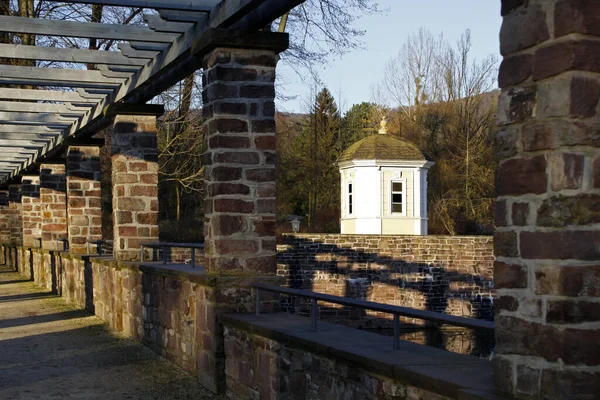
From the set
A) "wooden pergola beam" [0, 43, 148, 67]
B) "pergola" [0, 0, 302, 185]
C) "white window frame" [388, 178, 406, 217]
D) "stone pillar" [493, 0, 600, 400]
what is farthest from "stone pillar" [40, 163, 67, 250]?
"stone pillar" [493, 0, 600, 400]

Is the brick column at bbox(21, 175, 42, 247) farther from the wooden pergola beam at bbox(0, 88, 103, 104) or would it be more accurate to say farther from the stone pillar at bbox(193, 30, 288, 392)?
the stone pillar at bbox(193, 30, 288, 392)

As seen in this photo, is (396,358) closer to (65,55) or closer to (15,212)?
(65,55)

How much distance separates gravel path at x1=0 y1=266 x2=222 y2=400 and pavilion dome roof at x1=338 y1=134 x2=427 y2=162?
21506mm

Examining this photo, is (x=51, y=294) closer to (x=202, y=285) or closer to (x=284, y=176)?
(x=202, y=285)

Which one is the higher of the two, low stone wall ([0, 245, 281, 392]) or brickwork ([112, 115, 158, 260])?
brickwork ([112, 115, 158, 260])

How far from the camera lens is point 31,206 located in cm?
2695

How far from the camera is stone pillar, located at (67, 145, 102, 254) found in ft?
57.2

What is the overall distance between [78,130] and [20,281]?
33.5 feet

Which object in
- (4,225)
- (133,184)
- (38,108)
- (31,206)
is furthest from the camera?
(4,225)

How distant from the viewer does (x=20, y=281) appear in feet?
81.5

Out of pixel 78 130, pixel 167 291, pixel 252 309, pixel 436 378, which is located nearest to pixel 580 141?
pixel 436 378

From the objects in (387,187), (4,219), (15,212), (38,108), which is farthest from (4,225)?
(38,108)

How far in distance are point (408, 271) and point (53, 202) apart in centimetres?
1241

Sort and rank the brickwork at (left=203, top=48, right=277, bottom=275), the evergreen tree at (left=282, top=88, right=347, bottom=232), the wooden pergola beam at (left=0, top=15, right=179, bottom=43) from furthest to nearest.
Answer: the evergreen tree at (left=282, top=88, right=347, bottom=232) < the wooden pergola beam at (left=0, top=15, right=179, bottom=43) < the brickwork at (left=203, top=48, right=277, bottom=275)
